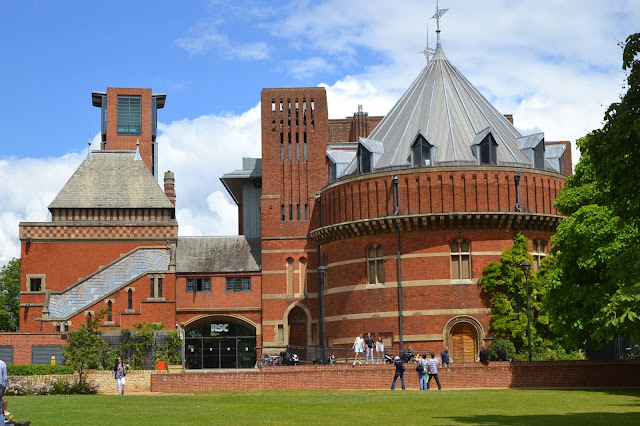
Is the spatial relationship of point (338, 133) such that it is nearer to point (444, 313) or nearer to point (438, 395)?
point (444, 313)

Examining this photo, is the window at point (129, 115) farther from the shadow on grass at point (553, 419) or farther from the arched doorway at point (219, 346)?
the shadow on grass at point (553, 419)

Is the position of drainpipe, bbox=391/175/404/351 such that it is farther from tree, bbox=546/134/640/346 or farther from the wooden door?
tree, bbox=546/134/640/346

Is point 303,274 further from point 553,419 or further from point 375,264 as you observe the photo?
point 553,419

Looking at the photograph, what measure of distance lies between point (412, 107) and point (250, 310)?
52.8ft

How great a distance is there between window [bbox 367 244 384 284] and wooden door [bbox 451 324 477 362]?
484cm

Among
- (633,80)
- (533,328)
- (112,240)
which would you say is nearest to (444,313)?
(533,328)

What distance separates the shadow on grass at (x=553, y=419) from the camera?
21.0m

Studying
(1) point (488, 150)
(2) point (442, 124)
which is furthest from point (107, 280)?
(1) point (488, 150)

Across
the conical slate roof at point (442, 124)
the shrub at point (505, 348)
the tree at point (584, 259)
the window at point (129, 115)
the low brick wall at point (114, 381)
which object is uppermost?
the window at point (129, 115)

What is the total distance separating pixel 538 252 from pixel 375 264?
29.1 feet

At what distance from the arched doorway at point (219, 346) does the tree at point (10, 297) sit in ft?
93.7

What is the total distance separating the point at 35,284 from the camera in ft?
208

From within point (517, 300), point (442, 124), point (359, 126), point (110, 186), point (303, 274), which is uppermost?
point (359, 126)

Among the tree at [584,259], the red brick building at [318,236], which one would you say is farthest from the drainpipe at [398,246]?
the tree at [584,259]
